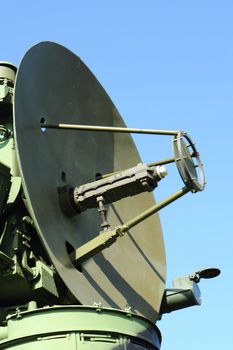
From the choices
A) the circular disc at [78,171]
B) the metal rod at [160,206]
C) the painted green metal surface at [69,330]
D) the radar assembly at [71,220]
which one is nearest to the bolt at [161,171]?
the radar assembly at [71,220]

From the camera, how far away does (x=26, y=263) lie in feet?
40.3

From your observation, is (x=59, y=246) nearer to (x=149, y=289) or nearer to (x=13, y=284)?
(x=13, y=284)

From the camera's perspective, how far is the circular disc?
12.4 m

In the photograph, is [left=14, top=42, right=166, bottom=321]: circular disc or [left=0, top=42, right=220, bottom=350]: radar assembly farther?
[left=14, top=42, right=166, bottom=321]: circular disc

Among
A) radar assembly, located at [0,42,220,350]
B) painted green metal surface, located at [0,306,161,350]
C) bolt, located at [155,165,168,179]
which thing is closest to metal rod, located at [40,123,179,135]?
radar assembly, located at [0,42,220,350]

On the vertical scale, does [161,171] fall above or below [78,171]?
below

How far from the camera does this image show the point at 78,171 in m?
14.4

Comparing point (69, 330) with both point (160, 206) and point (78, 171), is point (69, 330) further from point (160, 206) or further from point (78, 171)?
point (78, 171)

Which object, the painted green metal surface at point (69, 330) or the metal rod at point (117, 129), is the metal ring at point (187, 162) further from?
the painted green metal surface at point (69, 330)

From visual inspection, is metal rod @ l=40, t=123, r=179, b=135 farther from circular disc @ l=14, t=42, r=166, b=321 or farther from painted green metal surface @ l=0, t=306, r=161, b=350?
painted green metal surface @ l=0, t=306, r=161, b=350

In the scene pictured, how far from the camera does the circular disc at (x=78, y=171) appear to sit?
12.4m

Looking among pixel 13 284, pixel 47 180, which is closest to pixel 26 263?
pixel 13 284

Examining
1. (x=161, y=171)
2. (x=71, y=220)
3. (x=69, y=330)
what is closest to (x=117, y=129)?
(x=161, y=171)

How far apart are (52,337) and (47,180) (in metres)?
3.21
